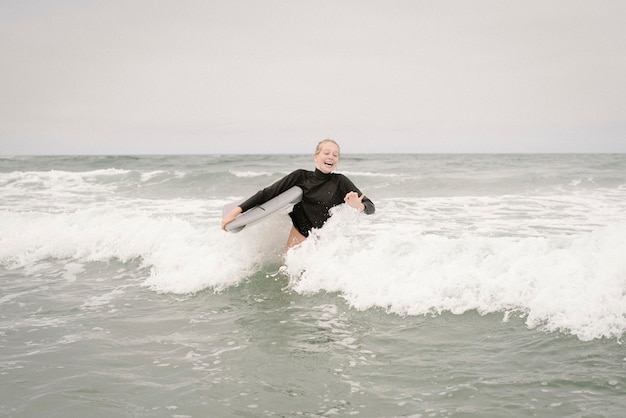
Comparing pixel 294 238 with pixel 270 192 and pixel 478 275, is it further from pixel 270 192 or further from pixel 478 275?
pixel 478 275

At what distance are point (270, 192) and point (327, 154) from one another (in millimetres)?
764

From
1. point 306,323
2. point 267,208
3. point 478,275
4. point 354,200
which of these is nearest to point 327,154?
point 354,200

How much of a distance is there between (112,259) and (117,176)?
64.5ft

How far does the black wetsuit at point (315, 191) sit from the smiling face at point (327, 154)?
116 mm

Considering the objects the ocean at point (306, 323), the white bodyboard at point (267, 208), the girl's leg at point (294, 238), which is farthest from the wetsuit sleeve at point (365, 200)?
the girl's leg at point (294, 238)

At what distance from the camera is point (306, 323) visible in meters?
4.80

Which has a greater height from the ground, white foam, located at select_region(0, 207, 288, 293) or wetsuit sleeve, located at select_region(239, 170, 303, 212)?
wetsuit sleeve, located at select_region(239, 170, 303, 212)

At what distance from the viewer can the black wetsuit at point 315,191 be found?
18.3ft

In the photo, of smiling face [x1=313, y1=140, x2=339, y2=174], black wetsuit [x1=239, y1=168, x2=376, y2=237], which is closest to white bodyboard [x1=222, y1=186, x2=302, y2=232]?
black wetsuit [x1=239, y1=168, x2=376, y2=237]

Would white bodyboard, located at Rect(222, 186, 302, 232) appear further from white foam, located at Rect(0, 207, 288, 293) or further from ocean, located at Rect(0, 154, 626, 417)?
white foam, located at Rect(0, 207, 288, 293)

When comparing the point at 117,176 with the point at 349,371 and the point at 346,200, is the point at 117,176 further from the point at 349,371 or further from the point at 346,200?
the point at 349,371

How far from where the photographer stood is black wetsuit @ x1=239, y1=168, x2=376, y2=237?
559 centimetres

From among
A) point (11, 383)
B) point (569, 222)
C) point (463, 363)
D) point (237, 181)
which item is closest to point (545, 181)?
point (569, 222)

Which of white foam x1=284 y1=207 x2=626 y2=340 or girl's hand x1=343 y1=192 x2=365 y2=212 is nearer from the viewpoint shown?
white foam x1=284 y1=207 x2=626 y2=340
